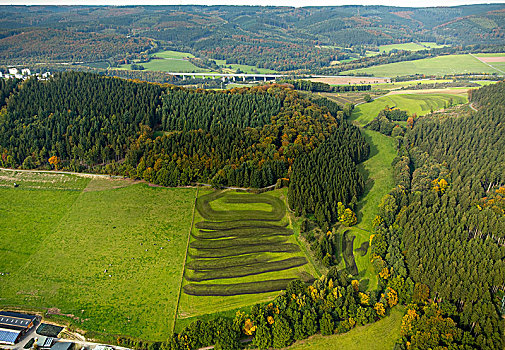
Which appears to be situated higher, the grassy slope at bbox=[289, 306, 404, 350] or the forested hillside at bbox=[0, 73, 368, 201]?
the forested hillside at bbox=[0, 73, 368, 201]

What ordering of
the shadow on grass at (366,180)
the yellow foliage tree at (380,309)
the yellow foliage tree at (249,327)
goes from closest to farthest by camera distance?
the yellow foliage tree at (249,327), the yellow foliage tree at (380,309), the shadow on grass at (366,180)

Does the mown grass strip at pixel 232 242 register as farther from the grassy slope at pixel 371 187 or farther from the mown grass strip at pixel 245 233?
the grassy slope at pixel 371 187

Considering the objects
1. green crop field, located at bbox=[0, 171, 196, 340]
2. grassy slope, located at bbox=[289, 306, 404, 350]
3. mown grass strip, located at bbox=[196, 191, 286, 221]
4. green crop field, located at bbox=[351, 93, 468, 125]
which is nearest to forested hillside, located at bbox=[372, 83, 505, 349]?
grassy slope, located at bbox=[289, 306, 404, 350]

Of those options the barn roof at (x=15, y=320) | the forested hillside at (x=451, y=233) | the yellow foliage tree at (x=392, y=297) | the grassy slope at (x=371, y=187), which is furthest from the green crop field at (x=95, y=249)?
the forested hillside at (x=451, y=233)

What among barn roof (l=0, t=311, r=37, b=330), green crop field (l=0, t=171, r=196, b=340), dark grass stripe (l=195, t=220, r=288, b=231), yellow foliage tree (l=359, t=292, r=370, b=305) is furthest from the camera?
dark grass stripe (l=195, t=220, r=288, b=231)

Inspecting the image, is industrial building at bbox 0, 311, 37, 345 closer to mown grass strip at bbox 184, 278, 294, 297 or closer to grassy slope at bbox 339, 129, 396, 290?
mown grass strip at bbox 184, 278, 294, 297

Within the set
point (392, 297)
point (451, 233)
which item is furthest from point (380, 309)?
point (451, 233)
